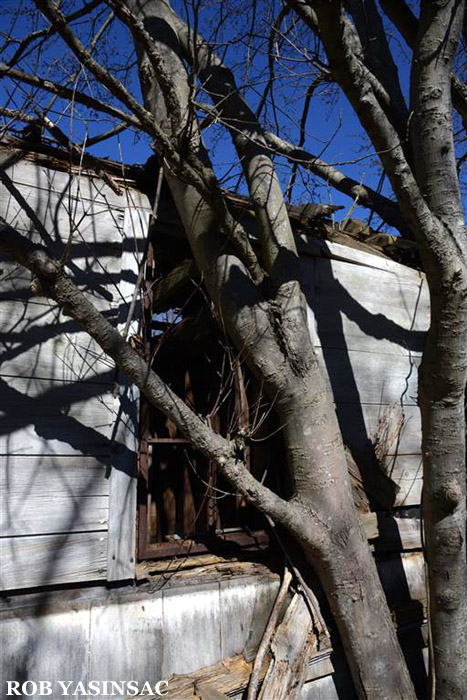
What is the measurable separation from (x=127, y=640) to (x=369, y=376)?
2164mm

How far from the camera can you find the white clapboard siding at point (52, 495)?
7.29 ft

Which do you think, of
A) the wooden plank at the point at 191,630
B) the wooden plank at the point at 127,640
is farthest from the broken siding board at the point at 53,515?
the wooden plank at the point at 191,630

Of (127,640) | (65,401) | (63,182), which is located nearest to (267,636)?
(127,640)

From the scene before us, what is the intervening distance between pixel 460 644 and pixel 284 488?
114cm

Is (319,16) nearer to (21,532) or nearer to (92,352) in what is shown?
(92,352)

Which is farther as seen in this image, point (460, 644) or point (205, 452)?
point (460, 644)

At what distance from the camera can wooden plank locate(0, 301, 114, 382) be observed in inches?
93.7

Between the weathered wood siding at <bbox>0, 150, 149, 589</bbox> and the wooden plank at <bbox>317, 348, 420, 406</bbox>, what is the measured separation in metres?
1.37

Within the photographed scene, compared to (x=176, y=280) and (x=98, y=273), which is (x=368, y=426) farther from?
(x=98, y=273)

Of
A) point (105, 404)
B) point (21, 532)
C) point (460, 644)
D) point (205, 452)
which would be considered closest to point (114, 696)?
point (21, 532)

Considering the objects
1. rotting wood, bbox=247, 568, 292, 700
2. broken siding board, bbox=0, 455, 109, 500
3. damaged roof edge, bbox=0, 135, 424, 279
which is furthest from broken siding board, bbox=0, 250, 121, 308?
rotting wood, bbox=247, 568, 292, 700

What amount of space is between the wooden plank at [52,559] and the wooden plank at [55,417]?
375 mm

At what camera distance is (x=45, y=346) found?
2457 millimetres

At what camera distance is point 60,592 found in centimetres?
224
